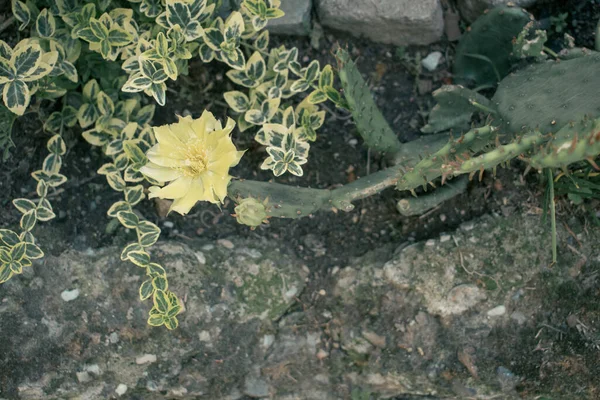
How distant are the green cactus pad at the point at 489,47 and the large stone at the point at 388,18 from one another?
0.52ft

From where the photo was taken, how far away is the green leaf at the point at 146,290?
2043 millimetres

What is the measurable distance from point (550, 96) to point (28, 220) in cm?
176

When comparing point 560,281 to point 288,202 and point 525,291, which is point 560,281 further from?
point 288,202

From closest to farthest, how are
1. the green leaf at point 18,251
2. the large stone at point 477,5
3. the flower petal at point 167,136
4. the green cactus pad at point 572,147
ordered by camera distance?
1. the green cactus pad at point 572,147
2. the flower petal at point 167,136
3. the green leaf at point 18,251
4. the large stone at point 477,5

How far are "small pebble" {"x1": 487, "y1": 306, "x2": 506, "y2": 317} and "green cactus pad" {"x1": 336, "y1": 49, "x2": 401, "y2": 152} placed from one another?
68 cm

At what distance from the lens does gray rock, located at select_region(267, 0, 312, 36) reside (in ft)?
8.23

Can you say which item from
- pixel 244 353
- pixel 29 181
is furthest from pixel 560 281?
pixel 29 181

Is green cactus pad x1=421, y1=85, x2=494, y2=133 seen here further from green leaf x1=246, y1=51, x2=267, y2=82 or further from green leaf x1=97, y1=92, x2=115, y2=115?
green leaf x1=97, y1=92, x2=115, y2=115

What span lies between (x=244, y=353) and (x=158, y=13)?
127cm

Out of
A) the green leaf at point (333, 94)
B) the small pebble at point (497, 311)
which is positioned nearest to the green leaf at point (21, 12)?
the green leaf at point (333, 94)

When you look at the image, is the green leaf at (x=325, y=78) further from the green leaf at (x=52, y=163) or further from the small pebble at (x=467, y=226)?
the green leaf at (x=52, y=163)

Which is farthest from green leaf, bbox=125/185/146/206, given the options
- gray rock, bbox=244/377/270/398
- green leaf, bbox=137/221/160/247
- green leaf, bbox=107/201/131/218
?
gray rock, bbox=244/377/270/398

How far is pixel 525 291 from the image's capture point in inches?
89.1

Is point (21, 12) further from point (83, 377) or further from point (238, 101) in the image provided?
point (83, 377)
